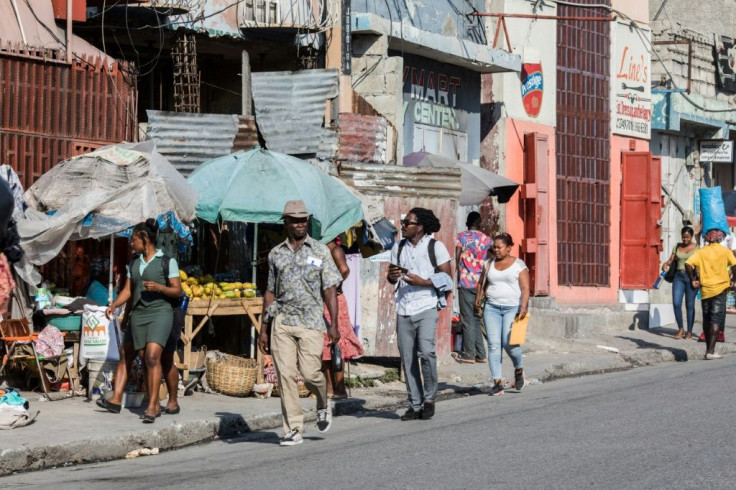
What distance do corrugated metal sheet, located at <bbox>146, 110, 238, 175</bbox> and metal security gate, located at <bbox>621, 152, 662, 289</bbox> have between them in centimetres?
1185

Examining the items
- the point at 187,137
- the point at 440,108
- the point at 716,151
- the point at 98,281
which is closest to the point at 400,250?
the point at 98,281

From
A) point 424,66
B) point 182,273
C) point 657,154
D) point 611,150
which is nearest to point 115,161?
point 182,273

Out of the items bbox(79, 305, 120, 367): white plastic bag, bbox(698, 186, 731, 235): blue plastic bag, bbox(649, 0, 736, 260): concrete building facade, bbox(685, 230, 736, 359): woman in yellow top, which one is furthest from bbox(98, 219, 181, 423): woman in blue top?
bbox(649, 0, 736, 260): concrete building facade

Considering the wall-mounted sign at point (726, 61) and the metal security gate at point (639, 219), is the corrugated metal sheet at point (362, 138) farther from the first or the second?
the wall-mounted sign at point (726, 61)

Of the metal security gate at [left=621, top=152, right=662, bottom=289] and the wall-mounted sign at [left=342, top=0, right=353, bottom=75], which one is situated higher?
the wall-mounted sign at [left=342, top=0, right=353, bottom=75]

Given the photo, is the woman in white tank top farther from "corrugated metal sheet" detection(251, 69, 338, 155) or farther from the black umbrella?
the black umbrella

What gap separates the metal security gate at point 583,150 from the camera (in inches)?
947

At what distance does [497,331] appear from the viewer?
14.1m

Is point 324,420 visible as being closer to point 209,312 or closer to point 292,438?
point 292,438

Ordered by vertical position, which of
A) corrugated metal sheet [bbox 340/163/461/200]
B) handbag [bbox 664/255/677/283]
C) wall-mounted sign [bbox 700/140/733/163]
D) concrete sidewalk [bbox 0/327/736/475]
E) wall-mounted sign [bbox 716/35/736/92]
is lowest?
concrete sidewalk [bbox 0/327/736/475]

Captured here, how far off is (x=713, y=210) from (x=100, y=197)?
16005 mm

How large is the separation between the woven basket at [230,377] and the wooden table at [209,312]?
7.7 inches

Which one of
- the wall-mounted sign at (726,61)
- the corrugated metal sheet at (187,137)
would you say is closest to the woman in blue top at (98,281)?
the corrugated metal sheet at (187,137)

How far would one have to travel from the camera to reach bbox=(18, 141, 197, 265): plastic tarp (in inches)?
498
